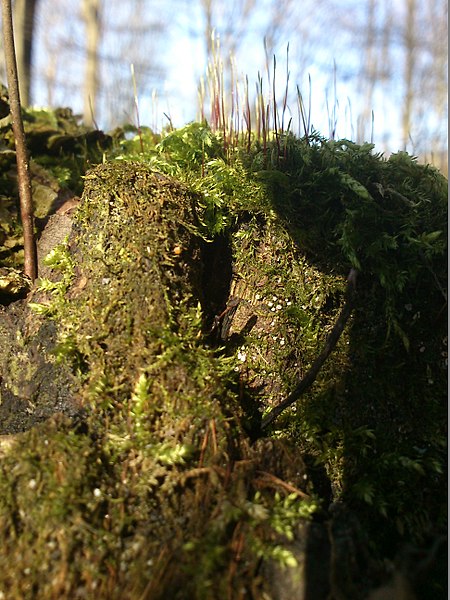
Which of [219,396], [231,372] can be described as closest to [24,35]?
[231,372]

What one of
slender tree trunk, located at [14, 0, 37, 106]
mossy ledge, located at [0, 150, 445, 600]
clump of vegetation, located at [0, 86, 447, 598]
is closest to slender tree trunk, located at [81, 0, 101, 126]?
slender tree trunk, located at [14, 0, 37, 106]

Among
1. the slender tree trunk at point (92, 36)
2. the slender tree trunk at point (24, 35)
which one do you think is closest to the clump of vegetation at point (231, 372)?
the slender tree trunk at point (24, 35)

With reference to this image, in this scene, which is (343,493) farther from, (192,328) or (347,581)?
(192,328)

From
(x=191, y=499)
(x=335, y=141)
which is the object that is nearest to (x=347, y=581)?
(x=191, y=499)

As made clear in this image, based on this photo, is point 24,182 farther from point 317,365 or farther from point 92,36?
point 92,36

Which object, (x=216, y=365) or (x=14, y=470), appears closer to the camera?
(x=14, y=470)

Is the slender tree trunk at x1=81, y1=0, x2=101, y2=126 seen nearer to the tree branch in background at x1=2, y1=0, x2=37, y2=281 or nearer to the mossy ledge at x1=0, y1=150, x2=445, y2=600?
the tree branch in background at x1=2, y1=0, x2=37, y2=281

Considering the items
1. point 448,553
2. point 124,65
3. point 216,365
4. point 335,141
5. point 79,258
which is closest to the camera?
point 448,553

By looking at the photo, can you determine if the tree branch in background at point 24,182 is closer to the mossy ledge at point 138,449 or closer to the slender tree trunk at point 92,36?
the mossy ledge at point 138,449
